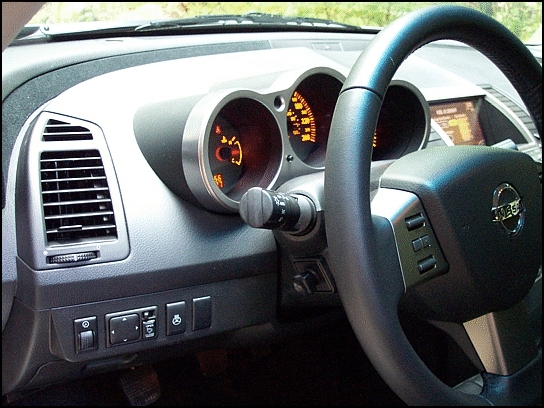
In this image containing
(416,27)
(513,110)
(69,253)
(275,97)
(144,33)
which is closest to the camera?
(416,27)

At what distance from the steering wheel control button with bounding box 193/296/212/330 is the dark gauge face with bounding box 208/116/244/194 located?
240 millimetres

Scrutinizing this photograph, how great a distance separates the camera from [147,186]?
1507mm

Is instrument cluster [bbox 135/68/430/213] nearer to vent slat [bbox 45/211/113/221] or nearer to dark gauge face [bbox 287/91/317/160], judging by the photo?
dark gauge face [bbox 287/91/317/160]

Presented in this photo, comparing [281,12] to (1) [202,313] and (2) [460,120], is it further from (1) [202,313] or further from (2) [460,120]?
(1) [202,313]

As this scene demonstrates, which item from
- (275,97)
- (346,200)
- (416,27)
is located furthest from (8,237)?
(416,27)

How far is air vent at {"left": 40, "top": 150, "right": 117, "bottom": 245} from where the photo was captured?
4.57 feet

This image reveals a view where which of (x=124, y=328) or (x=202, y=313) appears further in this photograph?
(x=202, y=313)

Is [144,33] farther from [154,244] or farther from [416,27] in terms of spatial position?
[416,27]

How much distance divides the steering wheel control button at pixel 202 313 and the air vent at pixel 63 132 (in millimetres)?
415

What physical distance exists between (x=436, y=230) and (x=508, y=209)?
0.19 m

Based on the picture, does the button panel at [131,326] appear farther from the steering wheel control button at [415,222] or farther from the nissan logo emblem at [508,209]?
the nissan logo emblem at [508,209]

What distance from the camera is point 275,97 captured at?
59.7 inches

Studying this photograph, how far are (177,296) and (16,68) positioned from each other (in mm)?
596

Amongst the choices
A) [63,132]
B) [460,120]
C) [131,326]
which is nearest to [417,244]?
[131,326]
